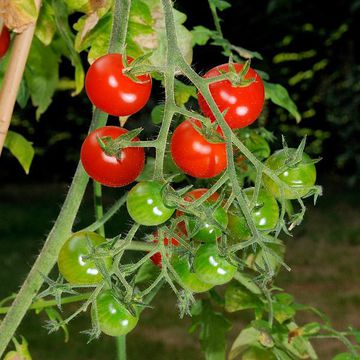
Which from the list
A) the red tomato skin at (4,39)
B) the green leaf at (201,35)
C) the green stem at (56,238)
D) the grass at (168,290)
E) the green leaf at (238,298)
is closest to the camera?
the green stem at (56,238)

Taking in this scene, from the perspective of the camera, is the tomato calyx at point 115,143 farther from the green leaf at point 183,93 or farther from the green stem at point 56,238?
the green leaf at point 183,93

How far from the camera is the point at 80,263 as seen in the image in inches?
27.3

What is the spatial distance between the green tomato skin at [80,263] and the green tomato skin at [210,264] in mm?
94

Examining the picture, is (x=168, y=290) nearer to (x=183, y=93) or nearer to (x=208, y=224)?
(x=183, y=93)

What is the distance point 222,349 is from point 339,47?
6173 millimetres

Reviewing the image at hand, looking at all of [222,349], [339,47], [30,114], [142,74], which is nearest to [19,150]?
[222,349]

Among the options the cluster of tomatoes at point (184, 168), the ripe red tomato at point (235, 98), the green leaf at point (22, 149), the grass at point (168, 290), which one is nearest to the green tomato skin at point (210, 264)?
the cluster of tomatoes at point (184, 168)

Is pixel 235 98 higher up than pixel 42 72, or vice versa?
pixel 235 98

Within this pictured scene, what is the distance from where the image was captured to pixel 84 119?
7.18 metres

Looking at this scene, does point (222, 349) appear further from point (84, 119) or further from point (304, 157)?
point (84, 119)

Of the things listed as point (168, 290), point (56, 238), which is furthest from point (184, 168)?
point (168, 290)

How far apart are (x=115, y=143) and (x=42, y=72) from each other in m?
0.56

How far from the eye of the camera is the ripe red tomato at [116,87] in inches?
25.8

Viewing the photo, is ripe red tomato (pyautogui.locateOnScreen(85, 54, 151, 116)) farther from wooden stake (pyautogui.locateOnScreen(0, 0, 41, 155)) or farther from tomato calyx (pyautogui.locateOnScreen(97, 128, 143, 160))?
wooden stake (pyautogui.locateOnScreen(0, 0, 41, 155))
